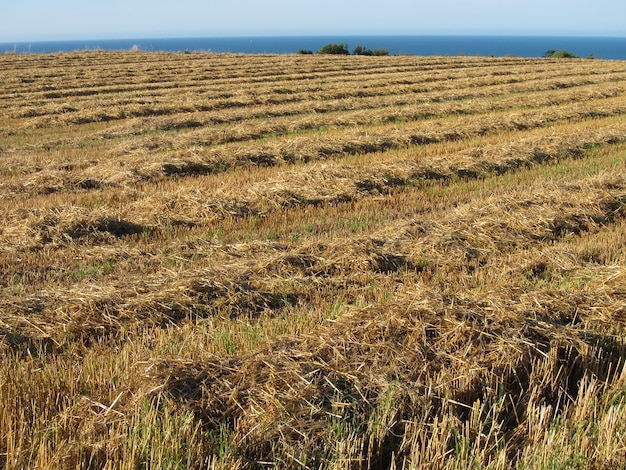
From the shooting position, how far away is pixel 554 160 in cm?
1229

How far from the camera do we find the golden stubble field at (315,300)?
139 inches

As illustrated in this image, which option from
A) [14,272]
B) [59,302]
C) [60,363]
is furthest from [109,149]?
[60,363]

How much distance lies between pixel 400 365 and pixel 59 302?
3.08 m

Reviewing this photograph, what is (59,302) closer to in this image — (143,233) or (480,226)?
(143,233)

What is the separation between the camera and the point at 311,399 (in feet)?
12.5

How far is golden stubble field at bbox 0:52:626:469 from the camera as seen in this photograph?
3.53 metres

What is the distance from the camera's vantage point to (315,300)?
19.2 ft

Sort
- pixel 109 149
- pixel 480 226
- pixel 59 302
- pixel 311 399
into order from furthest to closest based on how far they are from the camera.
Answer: pixel 109 149 < pixel 480 226 < pixel 59 302 < pixel 311 399

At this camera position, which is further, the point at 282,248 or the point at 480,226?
the point at 480,226

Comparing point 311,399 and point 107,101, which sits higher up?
point 107,101

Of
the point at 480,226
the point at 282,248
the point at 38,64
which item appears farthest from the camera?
the point at 38,64

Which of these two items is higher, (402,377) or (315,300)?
(402,377)

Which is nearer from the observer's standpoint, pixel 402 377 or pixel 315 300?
pixel 402 377

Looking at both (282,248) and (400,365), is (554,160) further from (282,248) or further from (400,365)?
(400,365)
